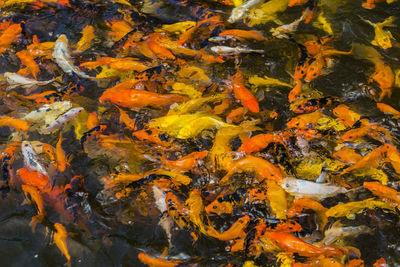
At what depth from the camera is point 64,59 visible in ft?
13.9

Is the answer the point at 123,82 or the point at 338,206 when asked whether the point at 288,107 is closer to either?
the point at 338,206

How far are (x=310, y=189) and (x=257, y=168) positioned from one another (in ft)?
1.65

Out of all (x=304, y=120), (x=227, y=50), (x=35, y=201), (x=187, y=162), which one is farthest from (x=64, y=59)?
(x=304, y=120)

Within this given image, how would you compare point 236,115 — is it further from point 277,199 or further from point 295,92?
point 277,199

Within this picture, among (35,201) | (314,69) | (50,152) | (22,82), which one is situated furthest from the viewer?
(22,82)

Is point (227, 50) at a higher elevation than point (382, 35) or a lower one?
lower

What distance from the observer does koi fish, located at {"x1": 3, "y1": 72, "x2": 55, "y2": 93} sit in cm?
410

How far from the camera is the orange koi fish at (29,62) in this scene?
424cm

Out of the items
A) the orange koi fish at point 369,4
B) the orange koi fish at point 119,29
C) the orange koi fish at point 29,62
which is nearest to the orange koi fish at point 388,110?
the orange koi fish at point 369,4

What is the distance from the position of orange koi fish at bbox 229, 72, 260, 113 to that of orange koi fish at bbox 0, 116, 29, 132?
2295 mm

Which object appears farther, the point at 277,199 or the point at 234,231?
the point at 277,199

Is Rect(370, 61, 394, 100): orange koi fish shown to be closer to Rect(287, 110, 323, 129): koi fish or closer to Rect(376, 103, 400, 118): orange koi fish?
Rect(376, 103, 400, 118): orange koi fish

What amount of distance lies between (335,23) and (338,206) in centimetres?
267

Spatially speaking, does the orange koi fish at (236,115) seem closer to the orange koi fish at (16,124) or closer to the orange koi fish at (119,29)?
the orange koi fish at (119,29)
